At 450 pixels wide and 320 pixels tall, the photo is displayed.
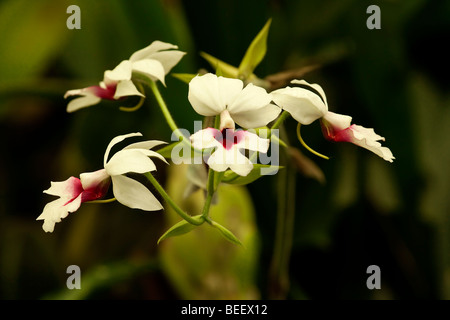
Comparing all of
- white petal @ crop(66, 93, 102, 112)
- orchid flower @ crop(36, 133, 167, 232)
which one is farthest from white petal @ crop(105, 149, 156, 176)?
white petal @ crop(66, 93, 102, 112)

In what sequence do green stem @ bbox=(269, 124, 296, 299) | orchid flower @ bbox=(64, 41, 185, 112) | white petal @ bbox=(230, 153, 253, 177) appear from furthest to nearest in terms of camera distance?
green stem @ bbox=(269, 124, 296, 299) → orchid flower @ bbox=(64, 41, 185, 112) → white petal @ bbox=(230, 153, 253, 177)

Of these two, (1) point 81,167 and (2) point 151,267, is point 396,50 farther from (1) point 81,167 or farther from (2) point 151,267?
(1) point 81,167

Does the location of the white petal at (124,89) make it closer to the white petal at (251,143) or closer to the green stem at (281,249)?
the white petal at (251,143)

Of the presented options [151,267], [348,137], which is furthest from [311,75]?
[348,137]

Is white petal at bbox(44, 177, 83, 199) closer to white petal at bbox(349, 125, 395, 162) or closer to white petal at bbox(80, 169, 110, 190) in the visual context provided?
white petal at bbox(80, 169, 110, 190)

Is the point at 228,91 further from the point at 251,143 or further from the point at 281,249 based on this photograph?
the point at 281,249

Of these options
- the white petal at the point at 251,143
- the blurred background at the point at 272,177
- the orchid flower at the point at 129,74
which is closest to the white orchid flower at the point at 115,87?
the orchid flower at the point at 129,74
